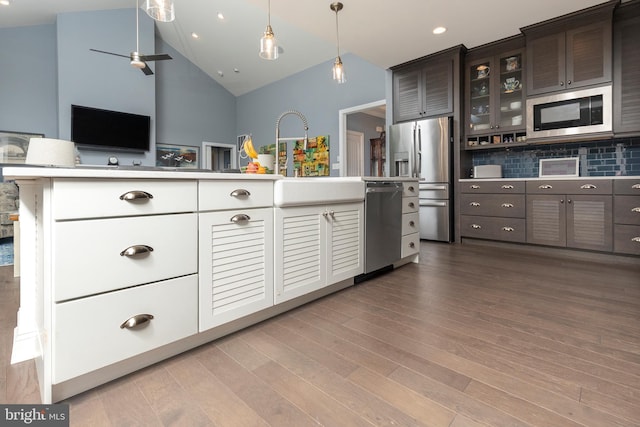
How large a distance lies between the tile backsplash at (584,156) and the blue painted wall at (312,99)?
2.16m

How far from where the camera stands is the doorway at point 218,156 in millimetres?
7355

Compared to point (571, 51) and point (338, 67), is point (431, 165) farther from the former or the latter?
point (338, 67)

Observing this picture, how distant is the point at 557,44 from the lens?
10.8 ft

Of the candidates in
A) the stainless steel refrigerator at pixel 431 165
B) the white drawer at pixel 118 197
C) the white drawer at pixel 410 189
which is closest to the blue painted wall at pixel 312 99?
the stainless steel refrigerator at pixel 431 165

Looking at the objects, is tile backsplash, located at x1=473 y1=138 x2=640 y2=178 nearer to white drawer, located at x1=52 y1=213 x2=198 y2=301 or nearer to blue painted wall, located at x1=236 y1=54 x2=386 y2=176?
blue painted wall, located at x1=236 y1=54 x2=386 y2=176

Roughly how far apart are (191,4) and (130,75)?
5.74ft

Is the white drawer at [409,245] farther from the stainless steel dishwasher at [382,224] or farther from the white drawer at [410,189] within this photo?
the white drawer at [410,189]

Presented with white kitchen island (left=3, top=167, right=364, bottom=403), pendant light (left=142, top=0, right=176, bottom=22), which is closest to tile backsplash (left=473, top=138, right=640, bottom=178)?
white kitchen island (left=3, top=167, right=364, bottom=403)

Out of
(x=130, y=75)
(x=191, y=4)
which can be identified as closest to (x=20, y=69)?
(x=130, y=75)

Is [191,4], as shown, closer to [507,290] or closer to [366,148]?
[366,148]

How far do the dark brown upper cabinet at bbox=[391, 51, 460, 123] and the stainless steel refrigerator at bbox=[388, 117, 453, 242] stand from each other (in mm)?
208

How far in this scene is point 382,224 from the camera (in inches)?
95.5

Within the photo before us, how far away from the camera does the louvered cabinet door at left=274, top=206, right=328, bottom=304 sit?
65.0 inches

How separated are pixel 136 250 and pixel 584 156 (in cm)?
441
